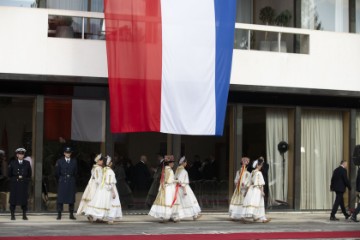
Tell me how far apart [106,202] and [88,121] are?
3.57 m

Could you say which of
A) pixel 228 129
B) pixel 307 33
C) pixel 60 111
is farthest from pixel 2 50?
pixel 307 33

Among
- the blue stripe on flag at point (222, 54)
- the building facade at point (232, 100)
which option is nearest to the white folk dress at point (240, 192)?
the blue stripe on flag at point (222, 54)

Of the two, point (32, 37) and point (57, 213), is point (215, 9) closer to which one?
point (32, 37)

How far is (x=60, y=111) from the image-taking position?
20.9 m

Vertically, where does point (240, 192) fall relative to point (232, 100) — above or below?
below

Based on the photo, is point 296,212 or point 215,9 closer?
point 215,9

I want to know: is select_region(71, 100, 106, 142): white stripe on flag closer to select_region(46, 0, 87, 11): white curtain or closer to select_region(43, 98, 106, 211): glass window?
select_region(43, 98, 106, 211): glass window

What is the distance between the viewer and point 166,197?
19.0 m

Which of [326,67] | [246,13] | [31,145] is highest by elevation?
[246,13]

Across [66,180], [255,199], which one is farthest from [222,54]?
[66,180]

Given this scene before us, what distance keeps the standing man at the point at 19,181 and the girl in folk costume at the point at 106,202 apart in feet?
6.10

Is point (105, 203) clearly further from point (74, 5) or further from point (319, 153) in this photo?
point (319, 153)

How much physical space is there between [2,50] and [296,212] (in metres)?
10.7

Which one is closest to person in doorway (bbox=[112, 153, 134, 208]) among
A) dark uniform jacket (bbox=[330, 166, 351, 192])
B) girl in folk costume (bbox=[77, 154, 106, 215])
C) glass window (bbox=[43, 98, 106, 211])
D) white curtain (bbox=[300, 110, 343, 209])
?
glass window (bbox=[43, 98, 106, 211])
